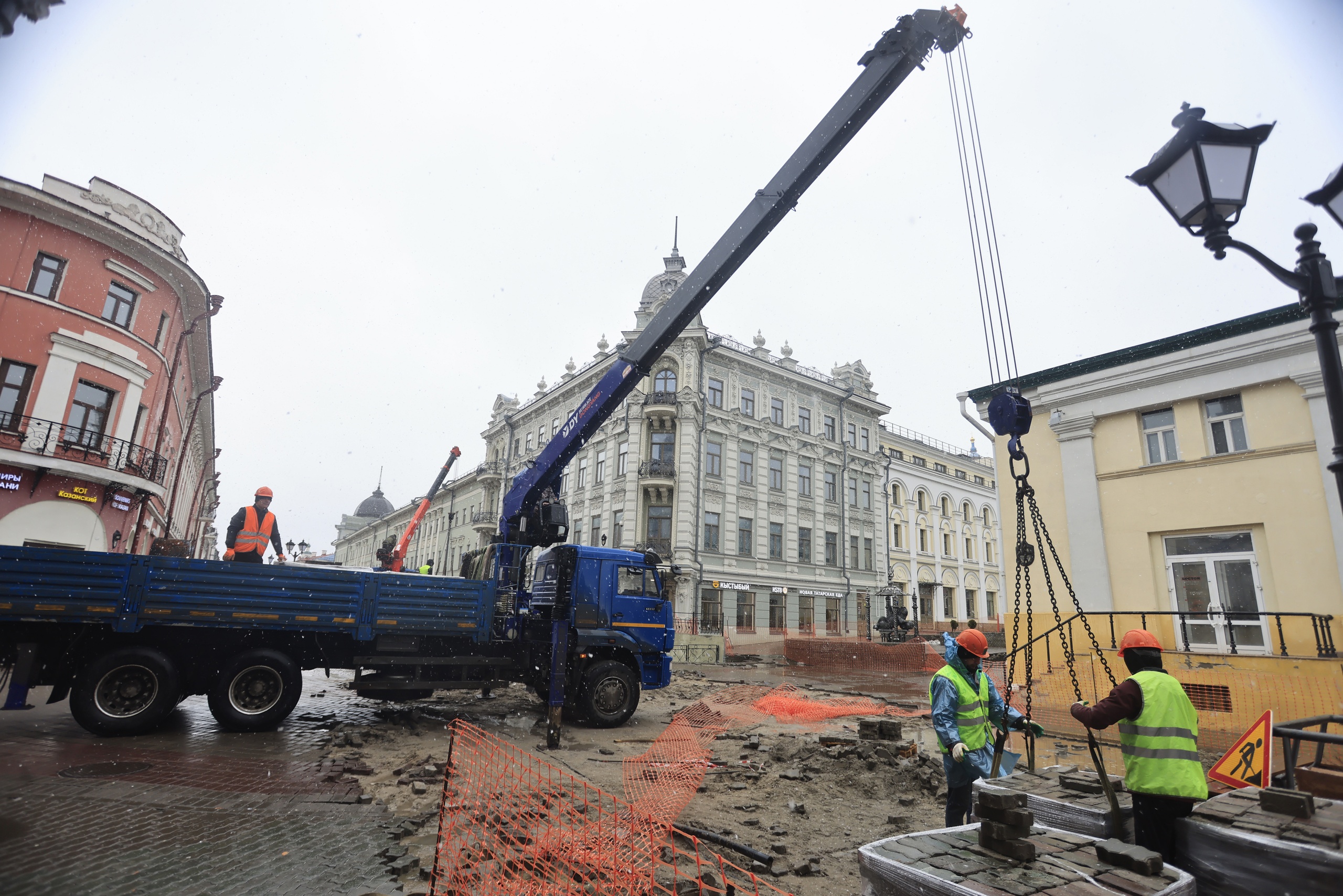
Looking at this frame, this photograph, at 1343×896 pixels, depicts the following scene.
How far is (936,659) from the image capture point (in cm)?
2472

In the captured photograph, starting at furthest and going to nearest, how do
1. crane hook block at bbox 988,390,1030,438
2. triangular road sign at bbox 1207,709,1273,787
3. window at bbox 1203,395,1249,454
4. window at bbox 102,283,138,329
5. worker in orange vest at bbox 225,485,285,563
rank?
window at bbox 102,283,138,329 < window at bbox 1203,395,1249,454 < worker in orange vest at bbox 225,485,285,563 < crane hook block at bbox 988,390,1030,438 < triangular road sign at bbox 1207,709,1273,787

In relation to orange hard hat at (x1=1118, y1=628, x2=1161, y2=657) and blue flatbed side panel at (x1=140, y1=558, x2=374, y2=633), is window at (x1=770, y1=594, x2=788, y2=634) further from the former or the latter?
orange hard hat at (x1=1118, y1=628, x2=1161, y2=657)

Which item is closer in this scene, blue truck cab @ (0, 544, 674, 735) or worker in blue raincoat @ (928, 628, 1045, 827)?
worker in blue raincoat @ (928, 628, 1045, 827)

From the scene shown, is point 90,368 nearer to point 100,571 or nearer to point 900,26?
point 100,571

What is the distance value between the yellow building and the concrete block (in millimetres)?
8463

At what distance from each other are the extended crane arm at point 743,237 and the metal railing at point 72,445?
13.7 metres

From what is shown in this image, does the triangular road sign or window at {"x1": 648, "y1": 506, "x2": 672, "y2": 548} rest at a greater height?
window at {"x1": 648, "y1": 506, "x2": 672, "y2": 548}

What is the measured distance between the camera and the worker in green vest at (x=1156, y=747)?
3646 mm

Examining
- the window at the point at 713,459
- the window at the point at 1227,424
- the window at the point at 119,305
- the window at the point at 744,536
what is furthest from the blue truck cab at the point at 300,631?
the window at the point at 744,536

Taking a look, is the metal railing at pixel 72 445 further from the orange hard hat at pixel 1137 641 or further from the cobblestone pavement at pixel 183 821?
A: the orange hard hat at pixel 1137 641

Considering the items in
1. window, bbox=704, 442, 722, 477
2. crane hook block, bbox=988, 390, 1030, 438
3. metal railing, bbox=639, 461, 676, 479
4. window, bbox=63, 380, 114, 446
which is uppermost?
window, bbox=704, 442, 722, 477

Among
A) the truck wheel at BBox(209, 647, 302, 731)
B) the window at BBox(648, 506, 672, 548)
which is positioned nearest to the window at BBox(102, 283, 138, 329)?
the truck wheel at BBox(209, 647, 302, 731)

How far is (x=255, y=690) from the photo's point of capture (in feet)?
30.7

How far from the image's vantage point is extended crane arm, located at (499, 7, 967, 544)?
903 cm
